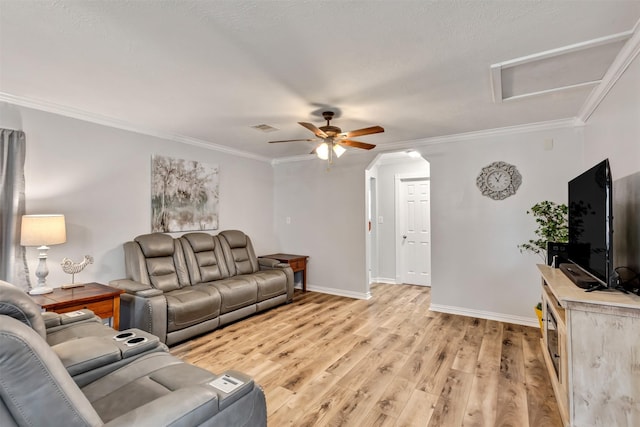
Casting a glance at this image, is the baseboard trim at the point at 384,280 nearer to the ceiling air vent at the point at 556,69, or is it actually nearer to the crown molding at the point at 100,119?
the crown molding at the point at 100,119

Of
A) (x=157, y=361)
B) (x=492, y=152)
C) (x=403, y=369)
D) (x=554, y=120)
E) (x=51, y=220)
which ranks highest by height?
(x=554, y=120)

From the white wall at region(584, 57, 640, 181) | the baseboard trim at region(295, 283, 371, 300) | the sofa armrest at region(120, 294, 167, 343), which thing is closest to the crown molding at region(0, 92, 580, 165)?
the white wall at region(584, 57, 640, 181)

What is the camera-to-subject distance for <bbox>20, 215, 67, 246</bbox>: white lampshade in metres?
2.64

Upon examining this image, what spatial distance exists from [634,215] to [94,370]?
3421 mm

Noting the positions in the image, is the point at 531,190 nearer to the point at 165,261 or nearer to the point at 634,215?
the point at 634,215

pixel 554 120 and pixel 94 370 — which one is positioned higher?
pixel 554 120

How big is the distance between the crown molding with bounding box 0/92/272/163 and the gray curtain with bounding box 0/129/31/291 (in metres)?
0.29

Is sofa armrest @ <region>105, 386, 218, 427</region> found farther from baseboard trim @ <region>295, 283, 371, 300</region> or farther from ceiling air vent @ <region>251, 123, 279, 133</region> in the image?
baseboard trim @ <region>295, 283, 371, 300</region>

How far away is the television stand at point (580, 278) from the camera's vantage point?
196 centimetres

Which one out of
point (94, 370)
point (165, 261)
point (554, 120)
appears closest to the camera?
point (94, 370)

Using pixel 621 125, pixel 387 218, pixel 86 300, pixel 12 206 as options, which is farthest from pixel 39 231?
pixel 387 218

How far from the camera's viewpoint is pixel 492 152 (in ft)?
12.9

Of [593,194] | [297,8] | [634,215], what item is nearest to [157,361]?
[297,8]

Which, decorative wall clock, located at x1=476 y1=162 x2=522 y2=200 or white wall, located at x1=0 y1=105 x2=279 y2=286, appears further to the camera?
decorative wall clock, located at x1=476 y1=162 x2=522 y2=200
